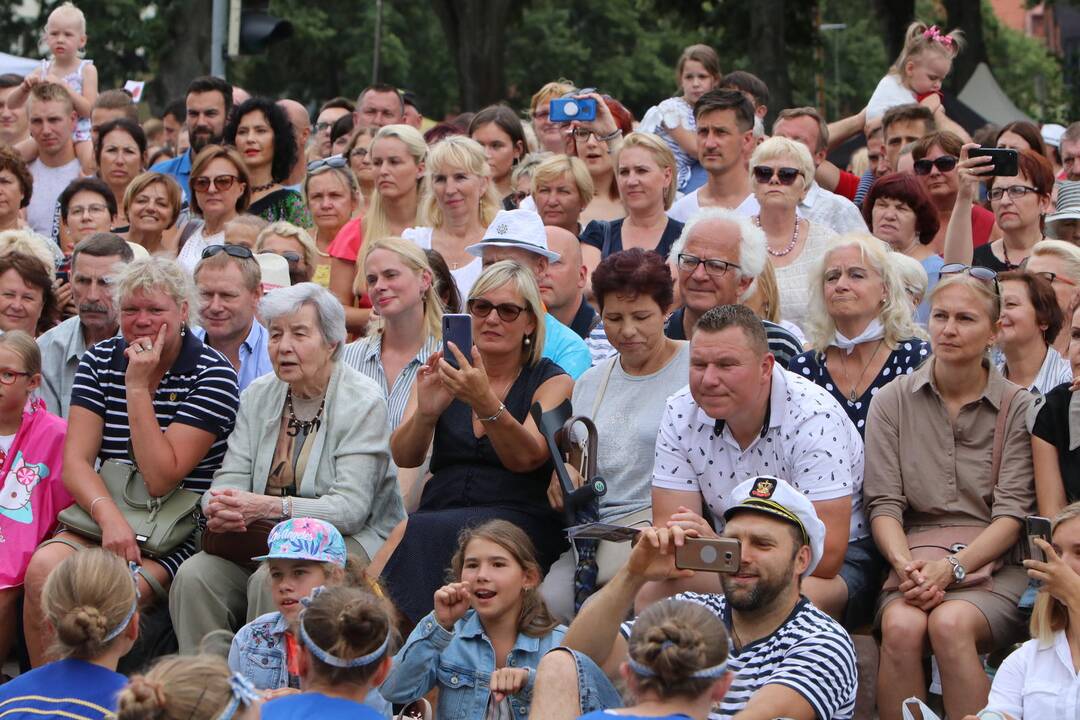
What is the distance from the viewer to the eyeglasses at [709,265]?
6.66 metres

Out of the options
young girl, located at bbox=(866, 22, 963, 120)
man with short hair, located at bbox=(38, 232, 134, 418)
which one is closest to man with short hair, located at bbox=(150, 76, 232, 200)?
man with short hair, located at bbox=(38, 232, 134, 418)

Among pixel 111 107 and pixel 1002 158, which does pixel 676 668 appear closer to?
pixel 1002 158

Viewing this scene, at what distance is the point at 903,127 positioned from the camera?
959 cm

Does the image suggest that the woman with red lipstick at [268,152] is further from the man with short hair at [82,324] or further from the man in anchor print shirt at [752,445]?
the man in anchor print shirt at [752,445]

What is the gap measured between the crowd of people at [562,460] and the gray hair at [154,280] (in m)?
0.02

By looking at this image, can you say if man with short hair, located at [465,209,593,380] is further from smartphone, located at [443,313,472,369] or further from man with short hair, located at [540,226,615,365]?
smartphone, located at [443,313,472,369]

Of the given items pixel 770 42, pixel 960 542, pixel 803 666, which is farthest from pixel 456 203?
pixel 770 42

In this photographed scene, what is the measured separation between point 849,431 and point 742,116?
318 cm

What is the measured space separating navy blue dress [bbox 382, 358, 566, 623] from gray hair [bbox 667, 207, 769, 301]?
88 cm

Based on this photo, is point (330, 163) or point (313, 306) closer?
point (313, 306)

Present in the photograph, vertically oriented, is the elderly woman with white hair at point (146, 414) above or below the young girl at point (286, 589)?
above

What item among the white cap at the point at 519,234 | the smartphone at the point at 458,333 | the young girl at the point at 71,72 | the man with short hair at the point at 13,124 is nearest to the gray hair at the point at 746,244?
the white cap at the point at 519,234

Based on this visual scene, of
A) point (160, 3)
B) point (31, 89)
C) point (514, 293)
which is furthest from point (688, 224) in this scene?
point (160, 3)

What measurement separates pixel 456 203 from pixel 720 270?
79.5 inches
